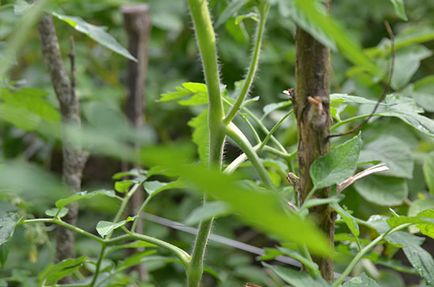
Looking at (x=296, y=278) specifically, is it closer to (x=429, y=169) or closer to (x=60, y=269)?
(x=60, y=269)

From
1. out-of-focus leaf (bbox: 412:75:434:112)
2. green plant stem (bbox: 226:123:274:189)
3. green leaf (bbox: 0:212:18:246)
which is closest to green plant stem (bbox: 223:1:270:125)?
green plant stem (bbox: 226:123:274:189)

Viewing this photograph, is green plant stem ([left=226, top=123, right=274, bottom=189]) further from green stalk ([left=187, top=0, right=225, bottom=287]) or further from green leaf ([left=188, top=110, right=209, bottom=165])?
green leaf ([left=188, top=110, right=209, bottom=165])

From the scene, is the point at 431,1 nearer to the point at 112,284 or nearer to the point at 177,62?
the point at 177,62

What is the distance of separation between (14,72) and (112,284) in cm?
128

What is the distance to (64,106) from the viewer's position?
82cm

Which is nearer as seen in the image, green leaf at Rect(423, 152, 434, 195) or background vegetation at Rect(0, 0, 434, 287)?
background vegetation at Rect(0, 0, 434, 287)

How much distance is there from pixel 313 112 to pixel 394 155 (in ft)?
1.19

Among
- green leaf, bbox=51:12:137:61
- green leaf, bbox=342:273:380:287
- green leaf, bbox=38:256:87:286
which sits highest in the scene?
green leaf, bbox=51:12:137:61

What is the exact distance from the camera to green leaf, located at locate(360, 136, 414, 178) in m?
0.86

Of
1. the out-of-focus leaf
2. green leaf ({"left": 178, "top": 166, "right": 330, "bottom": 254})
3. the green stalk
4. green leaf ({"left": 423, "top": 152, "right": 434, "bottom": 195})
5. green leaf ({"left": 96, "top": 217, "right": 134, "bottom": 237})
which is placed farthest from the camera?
the out-of-focus leaf

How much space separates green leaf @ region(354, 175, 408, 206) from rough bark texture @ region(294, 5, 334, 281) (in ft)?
0.95

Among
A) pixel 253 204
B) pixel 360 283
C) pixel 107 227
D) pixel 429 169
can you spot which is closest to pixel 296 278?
pixel 360 283

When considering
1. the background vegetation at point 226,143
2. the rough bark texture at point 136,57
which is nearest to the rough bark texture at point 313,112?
the background vegetation at point 226,143

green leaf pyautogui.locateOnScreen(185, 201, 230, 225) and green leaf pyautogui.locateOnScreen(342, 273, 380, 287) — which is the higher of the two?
green leaf pyautogui.locateOnScreen(185, 201, 230, 225)
